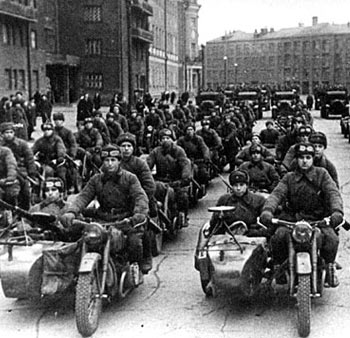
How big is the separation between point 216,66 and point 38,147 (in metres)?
109

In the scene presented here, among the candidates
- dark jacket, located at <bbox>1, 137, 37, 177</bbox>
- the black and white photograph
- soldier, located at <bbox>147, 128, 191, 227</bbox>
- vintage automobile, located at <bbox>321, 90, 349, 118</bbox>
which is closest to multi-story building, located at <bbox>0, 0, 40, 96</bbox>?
vintage automobile, located at <bbox>321, 90, 349, 118</bbox>

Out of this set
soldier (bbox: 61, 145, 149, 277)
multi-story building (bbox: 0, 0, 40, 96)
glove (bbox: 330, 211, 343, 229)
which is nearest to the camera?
glove (bbox: 330, 211, 343, 229)

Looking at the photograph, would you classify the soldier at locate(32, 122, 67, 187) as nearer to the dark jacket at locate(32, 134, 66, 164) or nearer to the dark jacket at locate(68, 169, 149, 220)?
the dark jacket at locate(32, 134, 66, 164)

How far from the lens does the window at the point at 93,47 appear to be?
193ft

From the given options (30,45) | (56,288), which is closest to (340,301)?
(56,288)

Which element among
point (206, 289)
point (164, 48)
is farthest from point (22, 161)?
point (164, 48)

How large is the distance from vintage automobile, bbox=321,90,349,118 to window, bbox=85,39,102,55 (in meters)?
20.9

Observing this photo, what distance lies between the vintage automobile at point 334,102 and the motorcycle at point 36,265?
1469 inches

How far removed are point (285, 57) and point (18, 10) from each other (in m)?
74.2

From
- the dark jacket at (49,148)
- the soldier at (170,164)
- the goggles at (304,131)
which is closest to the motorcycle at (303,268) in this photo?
the soldier at (170,164)

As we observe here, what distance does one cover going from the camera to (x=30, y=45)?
47.4m

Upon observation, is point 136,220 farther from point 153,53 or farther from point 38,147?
point 153,53

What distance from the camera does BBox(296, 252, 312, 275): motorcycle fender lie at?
21.7ft

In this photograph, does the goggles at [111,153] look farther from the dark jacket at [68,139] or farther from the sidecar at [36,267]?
the dark jacket at [68,139]
